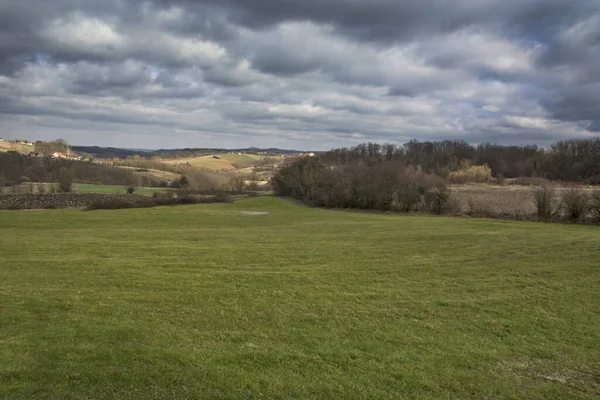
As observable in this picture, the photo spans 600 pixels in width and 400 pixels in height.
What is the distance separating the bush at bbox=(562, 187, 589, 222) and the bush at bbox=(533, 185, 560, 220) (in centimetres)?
129

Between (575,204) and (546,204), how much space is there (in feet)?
8.67

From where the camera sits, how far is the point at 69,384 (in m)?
6.14

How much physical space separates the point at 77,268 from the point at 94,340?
7105 millimetres

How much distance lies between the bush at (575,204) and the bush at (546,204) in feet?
4.24

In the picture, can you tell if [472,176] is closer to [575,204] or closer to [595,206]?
[575,204]

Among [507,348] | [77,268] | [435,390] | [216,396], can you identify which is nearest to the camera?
[216,396]

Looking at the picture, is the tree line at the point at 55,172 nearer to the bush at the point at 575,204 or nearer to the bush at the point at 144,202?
the bush at the point at 144,202

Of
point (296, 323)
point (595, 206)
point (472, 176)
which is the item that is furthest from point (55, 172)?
point (296, 323)

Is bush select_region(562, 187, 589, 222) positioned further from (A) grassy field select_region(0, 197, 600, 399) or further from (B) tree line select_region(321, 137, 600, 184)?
(B) tree line select_region(321, 137, 600, 184)

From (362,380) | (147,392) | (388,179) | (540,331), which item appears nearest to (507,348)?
(540,331)

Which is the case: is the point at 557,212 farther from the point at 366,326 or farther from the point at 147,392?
the point at 147,392

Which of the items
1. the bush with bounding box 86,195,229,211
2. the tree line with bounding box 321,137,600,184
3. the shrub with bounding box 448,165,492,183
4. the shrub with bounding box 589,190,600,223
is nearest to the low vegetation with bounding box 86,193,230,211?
the bush with bounding box 86,195,229,211

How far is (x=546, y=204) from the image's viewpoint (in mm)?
40688

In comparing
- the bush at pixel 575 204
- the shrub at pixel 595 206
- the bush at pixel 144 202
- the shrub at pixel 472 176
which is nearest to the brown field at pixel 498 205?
the bush at pixel 575 204
